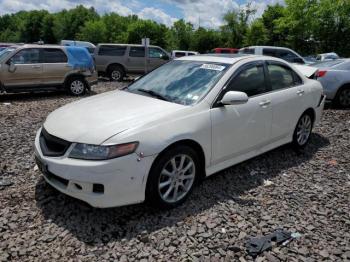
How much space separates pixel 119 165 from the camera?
3.23 meters

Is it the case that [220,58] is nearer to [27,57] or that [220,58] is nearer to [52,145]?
[52,145]

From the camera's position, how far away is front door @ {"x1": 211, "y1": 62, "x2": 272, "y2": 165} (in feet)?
13.2

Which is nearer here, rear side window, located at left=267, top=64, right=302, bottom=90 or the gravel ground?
the gravel ground

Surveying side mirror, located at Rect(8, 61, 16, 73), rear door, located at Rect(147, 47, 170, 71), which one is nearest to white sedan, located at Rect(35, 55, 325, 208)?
side mirror, located at Rect(8, 61, 16, 73)

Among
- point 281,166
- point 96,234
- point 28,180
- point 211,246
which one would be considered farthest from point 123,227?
point 281,166

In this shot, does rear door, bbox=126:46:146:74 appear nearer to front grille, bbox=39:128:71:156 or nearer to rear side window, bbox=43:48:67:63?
rear side window, bbox=43:48:67:63

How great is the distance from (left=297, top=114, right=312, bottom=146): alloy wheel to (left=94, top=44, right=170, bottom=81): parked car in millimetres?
12253

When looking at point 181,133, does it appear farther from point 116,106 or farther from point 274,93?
point 274,93

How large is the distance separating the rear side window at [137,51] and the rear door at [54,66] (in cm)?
649

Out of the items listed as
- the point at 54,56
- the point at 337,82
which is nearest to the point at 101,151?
the point at 337,82

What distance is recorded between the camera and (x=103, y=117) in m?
3.69

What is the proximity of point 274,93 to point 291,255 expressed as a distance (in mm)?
2381

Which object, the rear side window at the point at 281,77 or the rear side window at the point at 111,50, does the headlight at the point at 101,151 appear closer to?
the rear side window at the point at 281,77

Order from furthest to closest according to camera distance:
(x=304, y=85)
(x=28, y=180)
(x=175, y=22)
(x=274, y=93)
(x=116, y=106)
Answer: (x=175, y=22) < (x=304, y=85) < (x=274, y=93) < (x=28, y=180) < (x=116, y=106)
